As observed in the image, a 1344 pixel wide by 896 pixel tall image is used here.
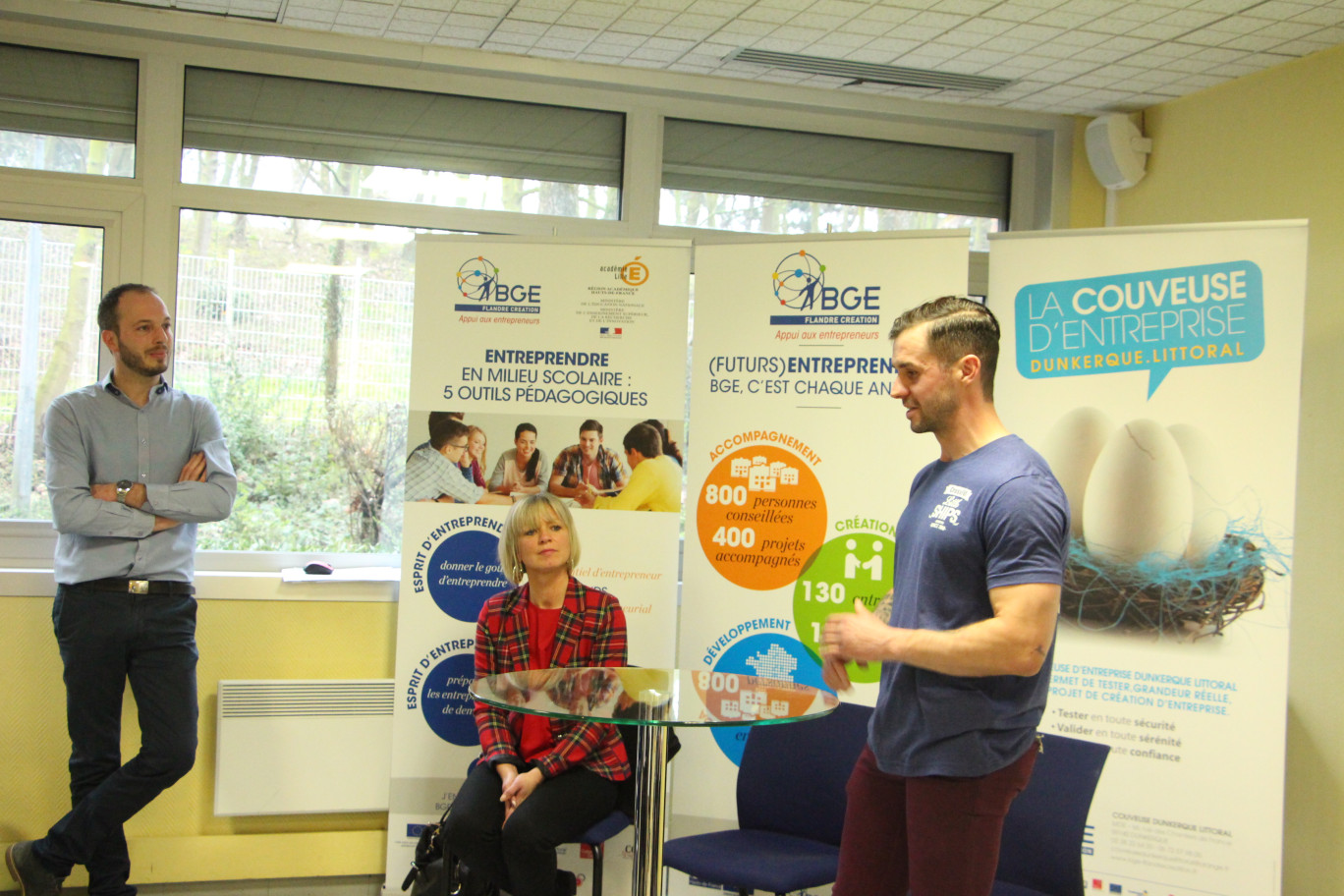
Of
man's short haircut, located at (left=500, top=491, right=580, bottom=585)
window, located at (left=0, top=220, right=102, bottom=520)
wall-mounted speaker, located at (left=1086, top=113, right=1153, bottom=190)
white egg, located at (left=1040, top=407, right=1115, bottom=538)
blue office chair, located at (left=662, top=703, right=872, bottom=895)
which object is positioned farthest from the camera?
wall-mounted speaker, located at (left=1086, top=113, right=1153, bottom=190)

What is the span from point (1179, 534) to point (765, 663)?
140 centimetres

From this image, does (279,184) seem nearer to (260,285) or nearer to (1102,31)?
(260,285)

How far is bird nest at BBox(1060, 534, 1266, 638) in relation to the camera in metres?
3.36

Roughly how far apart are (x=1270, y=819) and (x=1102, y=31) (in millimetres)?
2684

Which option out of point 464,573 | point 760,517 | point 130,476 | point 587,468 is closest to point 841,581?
point 760,517

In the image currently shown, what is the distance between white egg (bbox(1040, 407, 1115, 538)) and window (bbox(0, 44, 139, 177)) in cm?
354

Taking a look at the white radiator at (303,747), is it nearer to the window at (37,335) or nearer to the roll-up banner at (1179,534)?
the window at (37,335)

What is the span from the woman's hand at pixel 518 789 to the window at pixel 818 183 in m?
2.58

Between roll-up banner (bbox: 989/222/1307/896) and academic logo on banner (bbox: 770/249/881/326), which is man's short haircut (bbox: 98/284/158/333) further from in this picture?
roll-up banner (bbox: 989/222/1307/896)

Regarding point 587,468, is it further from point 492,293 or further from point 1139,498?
point 1139,498

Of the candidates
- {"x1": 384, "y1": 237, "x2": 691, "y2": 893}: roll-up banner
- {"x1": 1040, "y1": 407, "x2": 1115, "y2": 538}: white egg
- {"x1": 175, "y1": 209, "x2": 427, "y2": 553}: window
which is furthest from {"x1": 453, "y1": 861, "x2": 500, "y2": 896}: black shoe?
{"x1": 1040, "y1": 407, "x2": 1115, "y2": 538}: white egg

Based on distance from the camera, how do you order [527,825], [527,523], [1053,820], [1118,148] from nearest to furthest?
1. [1053,820]
2. [527,825]
3. [527,523]
4. [1118,148]

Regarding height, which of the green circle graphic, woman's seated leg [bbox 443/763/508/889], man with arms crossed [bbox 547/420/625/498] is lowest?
woman's seated leg [bbox 443/763/508/889]

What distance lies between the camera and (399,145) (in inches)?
171
